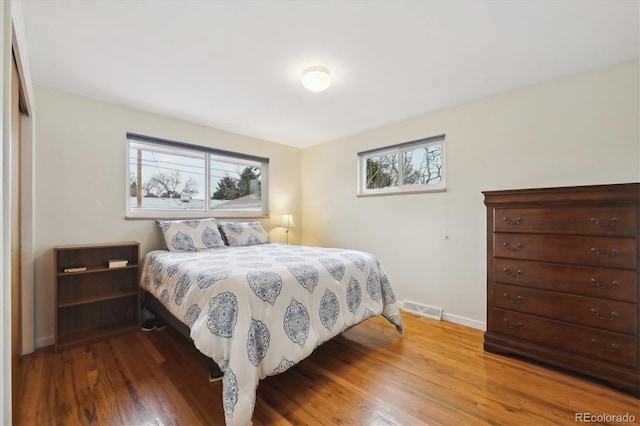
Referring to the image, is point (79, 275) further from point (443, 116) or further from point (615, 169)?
point (615, 169)

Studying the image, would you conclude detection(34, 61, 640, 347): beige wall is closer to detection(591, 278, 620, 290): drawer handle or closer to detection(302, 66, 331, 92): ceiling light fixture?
detection(591, 278, 620, 290): drawer handle

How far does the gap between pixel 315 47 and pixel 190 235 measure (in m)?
2.15

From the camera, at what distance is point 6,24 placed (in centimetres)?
104

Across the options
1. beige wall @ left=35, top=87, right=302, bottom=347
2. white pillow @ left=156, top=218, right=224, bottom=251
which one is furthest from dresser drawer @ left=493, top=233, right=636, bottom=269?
beige wall @ left=35, top=87, right=302, bottom=347

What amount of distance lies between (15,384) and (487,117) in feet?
13.2

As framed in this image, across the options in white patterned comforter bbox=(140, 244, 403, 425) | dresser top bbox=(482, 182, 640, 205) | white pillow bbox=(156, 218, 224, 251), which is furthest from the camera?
white pillow bbox=(156, 218, 224, 251)

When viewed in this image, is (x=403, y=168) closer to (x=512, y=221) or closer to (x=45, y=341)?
(x=512, y=221)

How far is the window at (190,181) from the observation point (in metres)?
2.96

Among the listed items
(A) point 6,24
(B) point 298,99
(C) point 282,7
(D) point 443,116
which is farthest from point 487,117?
(A) point 6,24

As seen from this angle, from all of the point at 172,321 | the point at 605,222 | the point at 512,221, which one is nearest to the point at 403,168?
the point at 512,221

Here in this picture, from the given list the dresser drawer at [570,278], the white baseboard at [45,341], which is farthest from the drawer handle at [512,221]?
the white baseboard at [45,341]

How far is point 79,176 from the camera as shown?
2525mm

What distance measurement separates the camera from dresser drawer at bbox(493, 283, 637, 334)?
1.71 meters

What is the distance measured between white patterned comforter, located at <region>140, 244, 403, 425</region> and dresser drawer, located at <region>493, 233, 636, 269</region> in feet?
3.35
